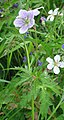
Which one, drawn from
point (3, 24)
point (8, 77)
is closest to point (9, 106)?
point (8, 77)

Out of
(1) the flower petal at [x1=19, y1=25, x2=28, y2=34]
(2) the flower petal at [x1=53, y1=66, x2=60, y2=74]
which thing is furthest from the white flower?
(1) the flower petal at [x1=19, y1=25, x2=28, y2=34]

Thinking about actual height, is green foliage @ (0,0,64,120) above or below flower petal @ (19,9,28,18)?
below

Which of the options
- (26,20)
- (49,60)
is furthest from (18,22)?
(49,60)

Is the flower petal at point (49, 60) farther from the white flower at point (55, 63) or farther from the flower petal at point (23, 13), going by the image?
the flower petal at point (23, 13)

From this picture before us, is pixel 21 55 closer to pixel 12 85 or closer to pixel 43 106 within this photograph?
pixel 12 85

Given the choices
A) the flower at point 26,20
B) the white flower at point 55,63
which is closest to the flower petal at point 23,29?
the flower at point 26,20

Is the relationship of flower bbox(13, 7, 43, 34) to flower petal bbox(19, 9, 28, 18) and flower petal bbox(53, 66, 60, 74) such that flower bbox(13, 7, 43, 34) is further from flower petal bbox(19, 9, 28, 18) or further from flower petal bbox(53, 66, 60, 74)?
flower petal bbox(53, 66, 60, 74)

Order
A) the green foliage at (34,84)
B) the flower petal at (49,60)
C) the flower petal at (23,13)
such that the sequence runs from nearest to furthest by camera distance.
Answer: the green foliage at (34,84) → the flower petal at (23,13) → the flower petal at (49,60)

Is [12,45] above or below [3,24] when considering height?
below
